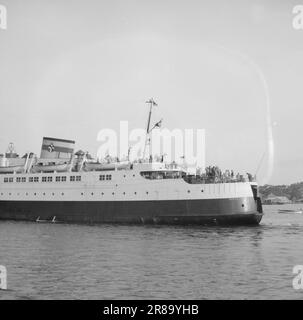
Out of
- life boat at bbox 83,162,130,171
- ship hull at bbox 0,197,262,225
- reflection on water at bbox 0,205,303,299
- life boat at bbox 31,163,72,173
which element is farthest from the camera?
life boat at bbox 31,163,72,173

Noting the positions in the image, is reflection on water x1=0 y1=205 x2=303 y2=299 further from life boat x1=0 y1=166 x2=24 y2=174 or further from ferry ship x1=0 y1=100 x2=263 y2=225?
life boat x1=0 y1=166 x2=24 y2=174

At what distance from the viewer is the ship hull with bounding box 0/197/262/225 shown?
3312cm

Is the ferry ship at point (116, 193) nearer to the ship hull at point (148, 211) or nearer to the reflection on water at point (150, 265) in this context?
the ship hull at point (148, 211)

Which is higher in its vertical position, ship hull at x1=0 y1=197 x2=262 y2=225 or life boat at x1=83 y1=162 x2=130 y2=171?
life boat at x1=83 y1=162 x2=130 y2=171

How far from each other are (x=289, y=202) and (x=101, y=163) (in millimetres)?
148429

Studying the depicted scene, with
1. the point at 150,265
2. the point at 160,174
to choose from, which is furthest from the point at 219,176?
the point at 150,265

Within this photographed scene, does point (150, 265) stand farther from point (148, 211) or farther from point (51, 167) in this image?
point (51, 167)

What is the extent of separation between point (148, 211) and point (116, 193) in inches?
131

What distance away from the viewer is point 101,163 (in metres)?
39.2

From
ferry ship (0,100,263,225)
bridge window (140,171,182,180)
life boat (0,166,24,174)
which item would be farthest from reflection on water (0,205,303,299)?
life boat (0,166,24,174)

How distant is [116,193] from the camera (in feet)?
120

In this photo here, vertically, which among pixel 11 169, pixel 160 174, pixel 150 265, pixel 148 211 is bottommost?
pixel 150 265

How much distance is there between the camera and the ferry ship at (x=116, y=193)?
3338 centimetres
